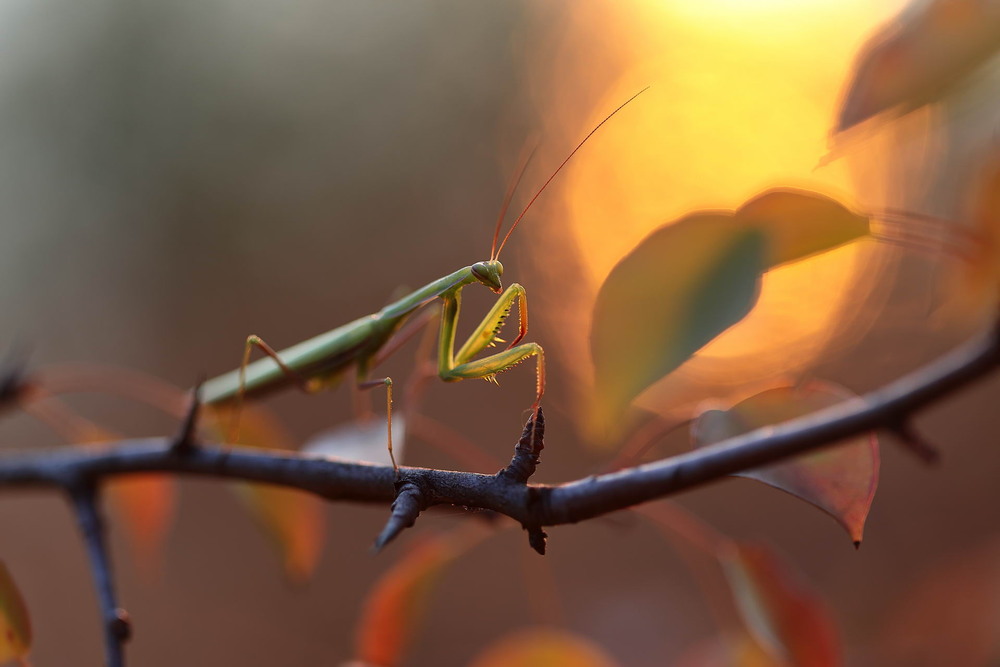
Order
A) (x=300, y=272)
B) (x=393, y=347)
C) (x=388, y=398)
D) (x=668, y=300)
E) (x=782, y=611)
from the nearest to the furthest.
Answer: (x=668, y=300) → (x=782, y=611) → (x=388, y=398) → (x=393, y=347) → (x=300, y=272)

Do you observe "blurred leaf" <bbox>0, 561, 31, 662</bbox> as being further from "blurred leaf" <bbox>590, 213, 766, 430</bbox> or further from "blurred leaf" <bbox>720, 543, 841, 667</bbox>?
"blurred leaf" <bbox>720, 543, 841, 667</bbox>

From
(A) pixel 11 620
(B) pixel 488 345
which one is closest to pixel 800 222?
(B) pixel 488 345

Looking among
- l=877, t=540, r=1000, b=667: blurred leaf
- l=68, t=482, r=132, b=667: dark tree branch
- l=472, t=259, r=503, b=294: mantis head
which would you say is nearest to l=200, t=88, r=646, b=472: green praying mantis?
l=472, t=259, r=503, b=294: mantis head

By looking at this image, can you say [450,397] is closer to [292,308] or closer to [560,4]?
[292,308]

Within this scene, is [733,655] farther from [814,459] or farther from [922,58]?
[922,58]

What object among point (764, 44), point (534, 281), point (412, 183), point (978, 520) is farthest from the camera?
point (412, 183)

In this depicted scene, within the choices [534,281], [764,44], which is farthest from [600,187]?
[534,281]
